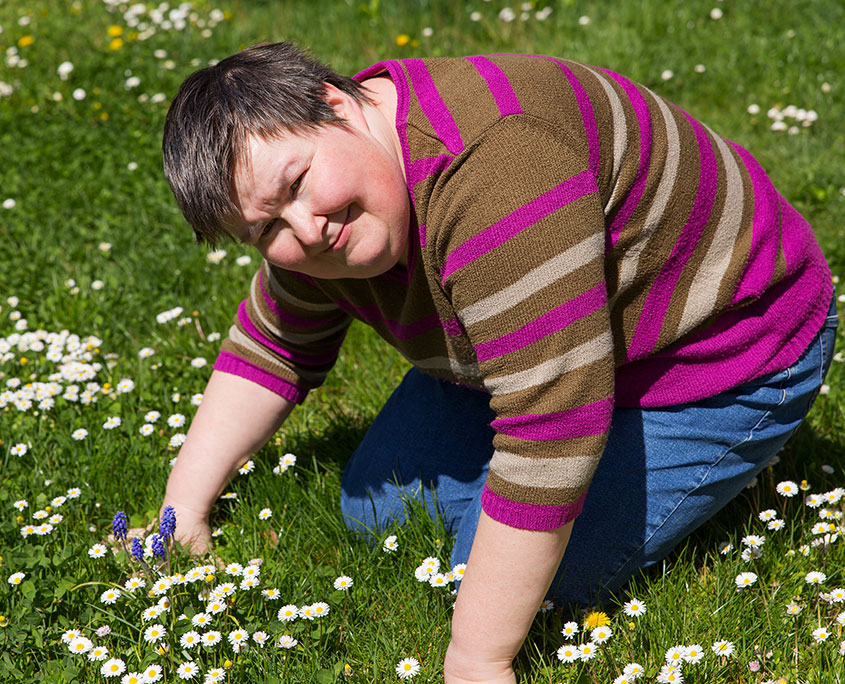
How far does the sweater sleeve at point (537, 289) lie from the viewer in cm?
167

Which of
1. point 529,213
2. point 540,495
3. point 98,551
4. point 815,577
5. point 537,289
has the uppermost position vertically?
point 529,213

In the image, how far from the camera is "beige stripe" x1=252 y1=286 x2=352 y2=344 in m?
2.47

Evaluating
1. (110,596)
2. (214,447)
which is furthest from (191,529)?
(110,596)

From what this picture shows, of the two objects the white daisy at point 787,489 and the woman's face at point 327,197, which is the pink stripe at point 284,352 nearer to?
the woman's face at point 327,197

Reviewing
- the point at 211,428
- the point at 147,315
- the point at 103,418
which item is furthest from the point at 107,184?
the point at 211,428

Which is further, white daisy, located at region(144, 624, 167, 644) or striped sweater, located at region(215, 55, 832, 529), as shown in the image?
white daisy, located at region(144, 624, 167, 644)

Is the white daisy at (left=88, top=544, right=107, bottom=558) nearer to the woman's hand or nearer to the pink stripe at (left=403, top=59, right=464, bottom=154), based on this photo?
the woman's hand

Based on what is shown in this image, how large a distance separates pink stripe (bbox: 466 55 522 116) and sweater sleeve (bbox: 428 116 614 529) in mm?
28

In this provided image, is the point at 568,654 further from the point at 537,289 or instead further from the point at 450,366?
the point at 537,289

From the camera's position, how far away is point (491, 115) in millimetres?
1725

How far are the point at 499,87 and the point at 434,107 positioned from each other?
13 cm

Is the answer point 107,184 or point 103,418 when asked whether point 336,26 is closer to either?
point 107,184

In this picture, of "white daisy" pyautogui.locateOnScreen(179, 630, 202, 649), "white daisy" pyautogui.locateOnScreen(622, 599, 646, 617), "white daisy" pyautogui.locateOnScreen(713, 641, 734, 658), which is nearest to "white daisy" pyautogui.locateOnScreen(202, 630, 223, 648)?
"white daisy" pyautogui.locateOnScreen(179, 630, 202, 649)

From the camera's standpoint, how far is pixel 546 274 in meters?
1.68
